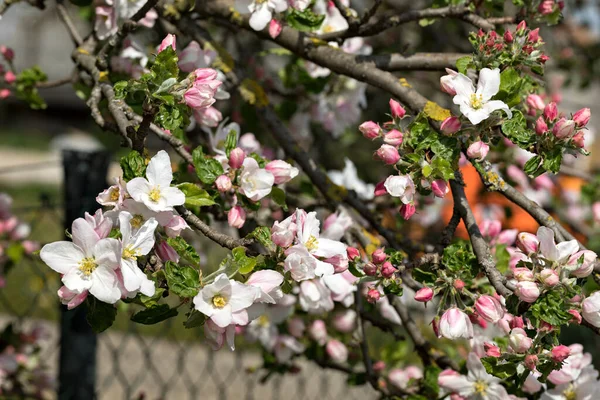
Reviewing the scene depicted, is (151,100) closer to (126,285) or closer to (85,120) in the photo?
(126,285)

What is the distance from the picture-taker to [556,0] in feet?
5.83

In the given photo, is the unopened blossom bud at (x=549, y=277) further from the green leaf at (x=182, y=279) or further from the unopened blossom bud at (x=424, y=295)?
the green leaf at (x=182, y=279)

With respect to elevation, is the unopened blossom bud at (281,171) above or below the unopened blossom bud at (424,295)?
above

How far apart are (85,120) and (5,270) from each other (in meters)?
21.1

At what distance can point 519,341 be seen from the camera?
1221 millimetres

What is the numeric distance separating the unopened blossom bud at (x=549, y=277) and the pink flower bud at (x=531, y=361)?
12cm

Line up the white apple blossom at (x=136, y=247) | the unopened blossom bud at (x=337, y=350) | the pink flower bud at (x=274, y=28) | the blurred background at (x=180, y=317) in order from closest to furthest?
the white apple blossom at (x=136, y=247) < the pink flower bud at (x=274, y=28) < the unopened blossom bud at (x=337, y=350) < the blurred background at (x=180, y=317)

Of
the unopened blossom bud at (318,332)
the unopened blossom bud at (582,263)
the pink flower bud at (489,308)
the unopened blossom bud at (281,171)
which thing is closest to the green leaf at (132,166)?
the unopened blossom bud at (281,171)

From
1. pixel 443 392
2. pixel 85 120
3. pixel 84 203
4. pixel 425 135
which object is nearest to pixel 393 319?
pixel 443 392

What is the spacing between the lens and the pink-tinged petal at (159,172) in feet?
3.92

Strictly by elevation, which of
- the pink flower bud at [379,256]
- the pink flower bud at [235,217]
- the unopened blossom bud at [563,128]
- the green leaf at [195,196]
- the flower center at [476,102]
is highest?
the flower center at [476,102]

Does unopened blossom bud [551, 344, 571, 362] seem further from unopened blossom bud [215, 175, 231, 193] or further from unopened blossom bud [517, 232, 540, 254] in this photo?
unopened blossom bud [215, 175, 231, 193]

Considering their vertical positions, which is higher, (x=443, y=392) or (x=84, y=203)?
(x=443, y=392)

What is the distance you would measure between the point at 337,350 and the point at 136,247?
118 centimetres
